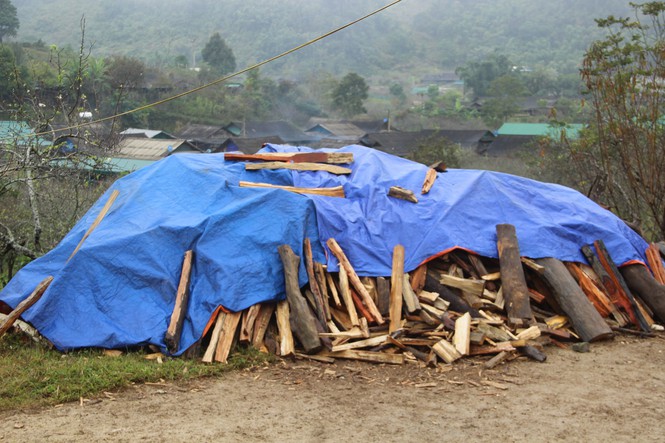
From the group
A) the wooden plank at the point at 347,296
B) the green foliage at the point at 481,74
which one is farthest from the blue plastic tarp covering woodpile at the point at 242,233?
the green foliage at the point at 481,74

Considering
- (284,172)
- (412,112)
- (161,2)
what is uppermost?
(161,2)

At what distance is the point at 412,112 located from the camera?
68.8 meters

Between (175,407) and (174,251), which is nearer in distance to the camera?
(175,407)

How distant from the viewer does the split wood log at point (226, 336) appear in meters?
6.56

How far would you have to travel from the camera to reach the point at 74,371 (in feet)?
19.6

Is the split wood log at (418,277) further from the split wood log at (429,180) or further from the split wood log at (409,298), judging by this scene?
the split wood log at (429,180)

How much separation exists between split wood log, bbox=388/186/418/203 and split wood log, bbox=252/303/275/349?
6.86ft

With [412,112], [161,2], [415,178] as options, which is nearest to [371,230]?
[415,178]

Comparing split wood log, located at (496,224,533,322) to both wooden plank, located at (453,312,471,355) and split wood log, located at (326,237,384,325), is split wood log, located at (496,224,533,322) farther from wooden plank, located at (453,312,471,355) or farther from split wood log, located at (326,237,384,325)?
split wood log, located at (326,237,384,325)

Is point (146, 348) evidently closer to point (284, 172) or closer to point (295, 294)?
point (295, 294)

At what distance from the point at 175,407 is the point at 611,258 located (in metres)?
5.30

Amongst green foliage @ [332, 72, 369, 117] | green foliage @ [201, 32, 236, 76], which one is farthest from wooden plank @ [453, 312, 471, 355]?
green foliage @ [201, 32, 236, 76]

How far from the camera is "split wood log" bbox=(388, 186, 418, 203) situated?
8234 mm

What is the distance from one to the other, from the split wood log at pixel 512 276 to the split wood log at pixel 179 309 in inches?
131
